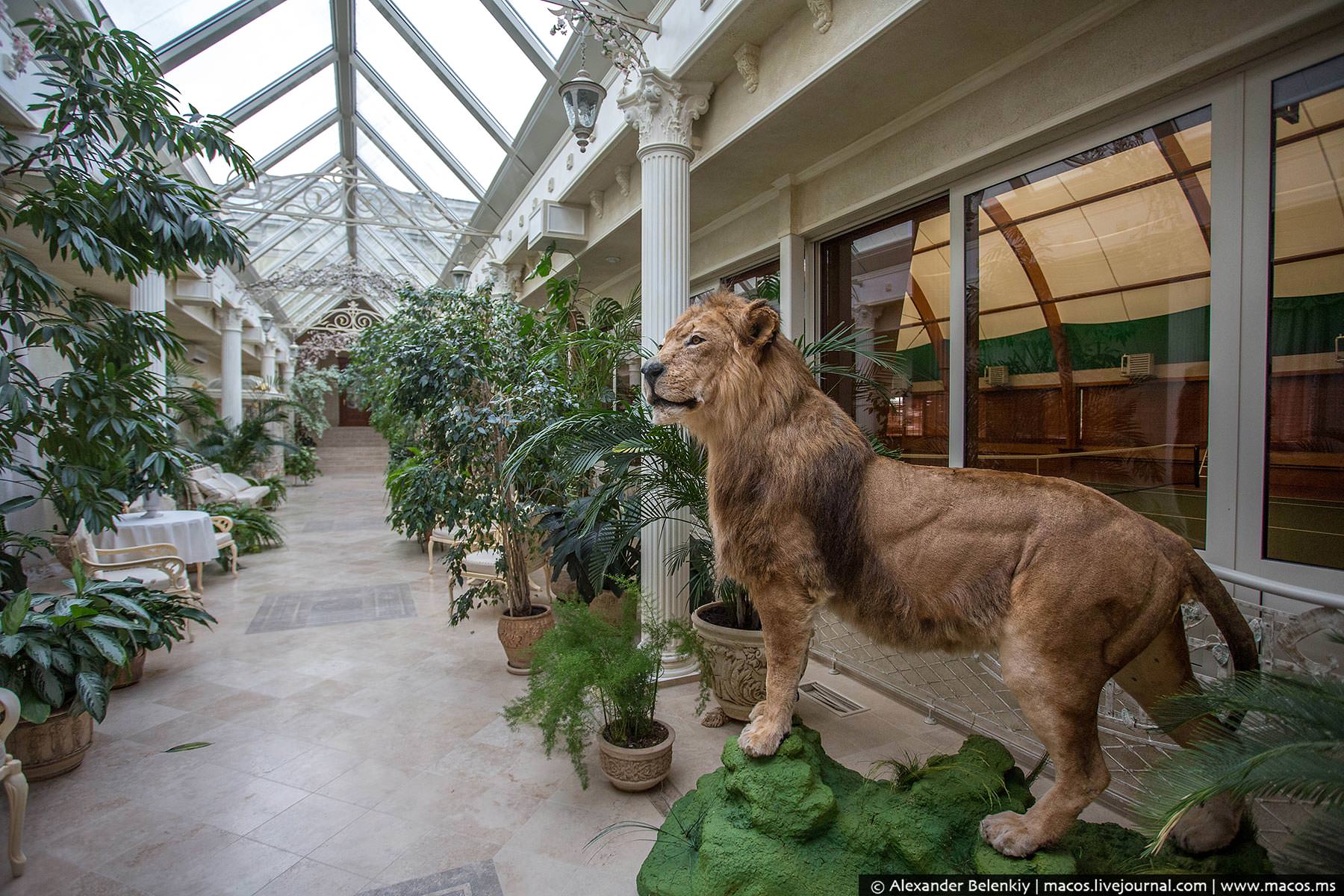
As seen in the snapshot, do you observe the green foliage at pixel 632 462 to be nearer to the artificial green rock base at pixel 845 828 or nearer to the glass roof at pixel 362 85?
the artificial green rock base at pixel 845 828

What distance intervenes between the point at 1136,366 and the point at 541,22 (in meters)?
5.31

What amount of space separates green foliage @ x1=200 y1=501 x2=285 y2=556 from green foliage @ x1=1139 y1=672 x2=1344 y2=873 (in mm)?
8581

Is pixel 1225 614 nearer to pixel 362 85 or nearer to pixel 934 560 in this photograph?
pixel 934 560

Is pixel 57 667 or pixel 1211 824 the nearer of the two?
pixel 1211 824

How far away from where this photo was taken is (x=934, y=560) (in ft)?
4.76

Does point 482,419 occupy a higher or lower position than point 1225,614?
higher

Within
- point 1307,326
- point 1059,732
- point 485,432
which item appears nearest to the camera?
point 1059,732

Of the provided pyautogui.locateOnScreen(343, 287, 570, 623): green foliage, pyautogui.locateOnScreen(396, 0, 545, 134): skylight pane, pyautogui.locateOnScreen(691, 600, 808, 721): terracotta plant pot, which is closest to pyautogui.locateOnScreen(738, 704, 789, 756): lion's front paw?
pyautogui.locateOnScreen(691, 600, 808, 721): terracotta plant pot

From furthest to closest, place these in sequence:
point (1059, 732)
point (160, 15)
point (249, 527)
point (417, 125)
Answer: point (417, 125), point (249, 527), point (160, 15), point (1059, 732)

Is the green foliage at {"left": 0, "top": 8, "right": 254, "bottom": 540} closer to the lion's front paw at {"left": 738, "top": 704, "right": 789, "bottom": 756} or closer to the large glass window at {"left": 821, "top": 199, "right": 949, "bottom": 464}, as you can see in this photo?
the lion's front paw at {"left": 738, "top": 704, "right": 789, "bottom": 756}

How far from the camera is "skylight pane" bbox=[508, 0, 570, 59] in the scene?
526cm

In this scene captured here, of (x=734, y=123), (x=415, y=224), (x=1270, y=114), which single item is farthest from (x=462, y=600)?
(x=415, y=224)

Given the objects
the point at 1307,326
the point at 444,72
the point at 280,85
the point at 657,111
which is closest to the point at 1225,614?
the point at 1307,326

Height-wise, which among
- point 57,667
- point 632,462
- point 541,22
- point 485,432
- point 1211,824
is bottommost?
point 57,667
